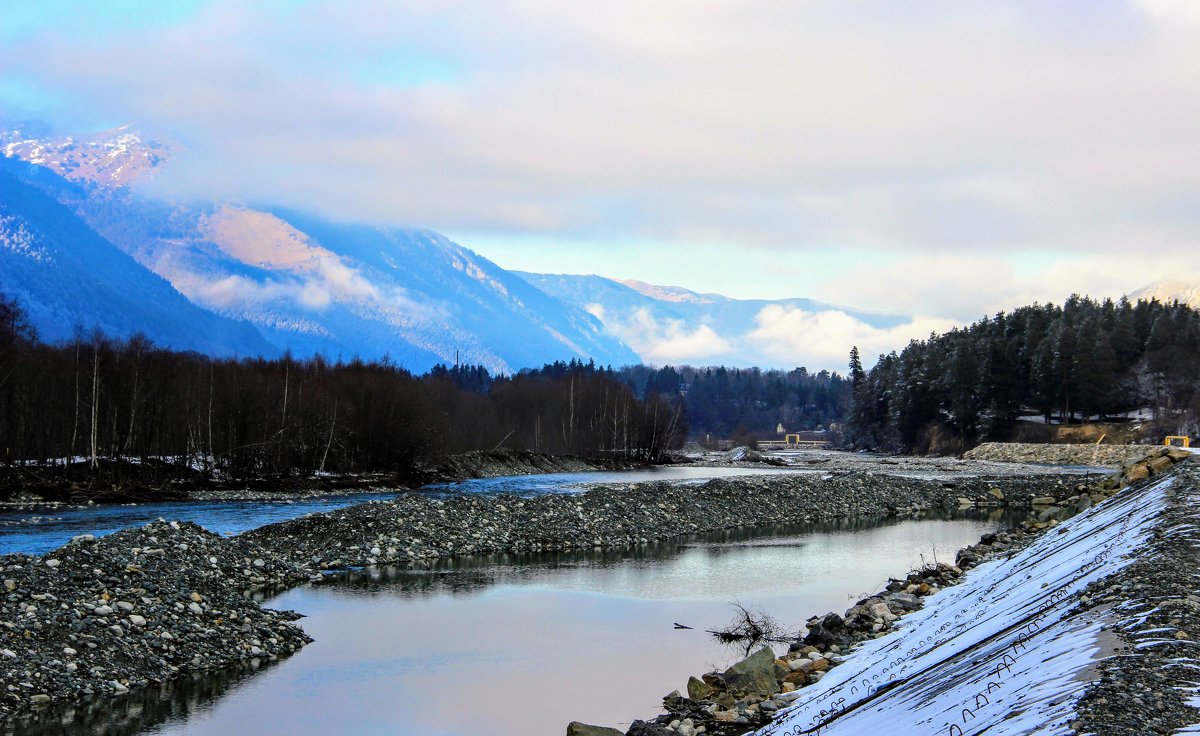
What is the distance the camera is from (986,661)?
1186cm

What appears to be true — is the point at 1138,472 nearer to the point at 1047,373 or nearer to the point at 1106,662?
the point at 1106,662

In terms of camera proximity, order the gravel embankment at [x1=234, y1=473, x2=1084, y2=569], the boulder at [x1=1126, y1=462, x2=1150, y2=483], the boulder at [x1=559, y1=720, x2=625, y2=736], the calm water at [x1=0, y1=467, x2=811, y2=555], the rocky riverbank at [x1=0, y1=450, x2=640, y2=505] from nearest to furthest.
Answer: the boulder at [x1=559, y1=720, x2=625, y2=736] → the gravel embankment at [x1=234, y1=473, x2=1084, y2=569] → the calm water at [x1=0, y1=467, x2=811, y2=555] → the boulder at [x1=1126, y1=462, x2=1150, y2=483] → the rocky riverbank at [x1=0, y1=450, x2=640, y2=505]

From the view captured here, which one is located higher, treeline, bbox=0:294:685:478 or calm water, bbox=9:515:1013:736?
treeline, bbox=0:294:685:478

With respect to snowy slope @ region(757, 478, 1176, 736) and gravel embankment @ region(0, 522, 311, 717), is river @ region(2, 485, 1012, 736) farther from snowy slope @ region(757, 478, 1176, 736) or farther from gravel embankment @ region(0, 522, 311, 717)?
snowy slope @ region(757, 478, 1176, 736)

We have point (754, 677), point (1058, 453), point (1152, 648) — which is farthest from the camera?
point (1058, 453)

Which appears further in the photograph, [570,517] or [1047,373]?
[1047,373]

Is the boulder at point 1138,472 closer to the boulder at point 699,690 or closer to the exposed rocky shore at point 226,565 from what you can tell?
the exposed rocky shore at point 226,565

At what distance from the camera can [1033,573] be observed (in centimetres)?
2023

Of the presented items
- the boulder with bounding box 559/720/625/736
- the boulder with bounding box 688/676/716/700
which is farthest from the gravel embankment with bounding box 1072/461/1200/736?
the boulder with bounding box 559/720/625/736

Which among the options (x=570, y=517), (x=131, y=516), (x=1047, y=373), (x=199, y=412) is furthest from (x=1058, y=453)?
(x=131, y=516)

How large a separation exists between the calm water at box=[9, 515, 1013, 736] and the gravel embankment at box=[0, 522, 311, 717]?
0.70m

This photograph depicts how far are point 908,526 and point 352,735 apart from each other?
123ft

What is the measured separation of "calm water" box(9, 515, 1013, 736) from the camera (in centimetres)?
1622

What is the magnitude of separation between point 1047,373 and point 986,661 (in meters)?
114
